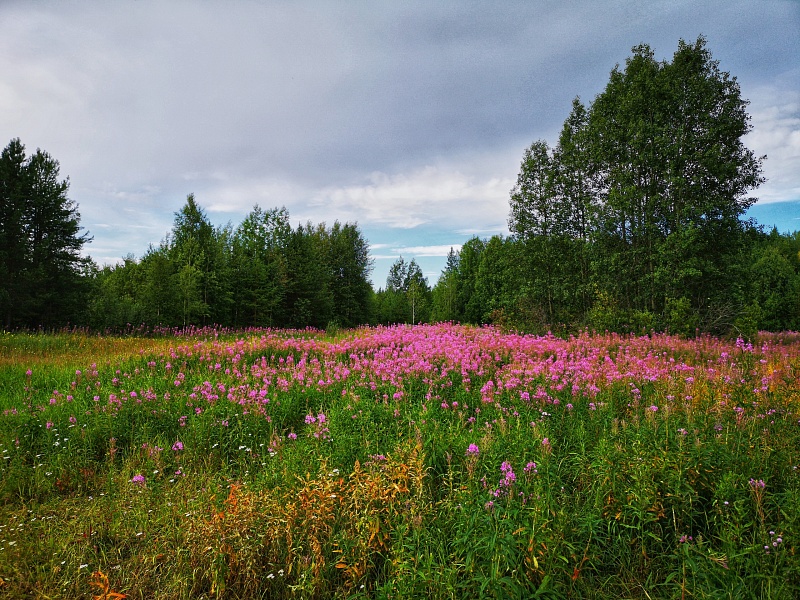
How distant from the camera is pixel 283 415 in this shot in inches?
215

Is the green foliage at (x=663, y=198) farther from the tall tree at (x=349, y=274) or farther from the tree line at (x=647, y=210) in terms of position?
the tall tree at (x=349, y=274)

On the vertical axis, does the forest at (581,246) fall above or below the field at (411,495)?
above

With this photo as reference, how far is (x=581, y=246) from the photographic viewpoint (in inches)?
799

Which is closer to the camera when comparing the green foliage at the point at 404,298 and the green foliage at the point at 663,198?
the green foliage at the point at 663,198

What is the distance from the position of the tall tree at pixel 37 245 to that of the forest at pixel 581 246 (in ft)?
0.21

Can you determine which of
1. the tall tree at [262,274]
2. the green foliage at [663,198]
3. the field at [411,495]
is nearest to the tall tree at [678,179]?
the green foliage at [663,198]

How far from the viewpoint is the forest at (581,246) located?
14922 millimetres

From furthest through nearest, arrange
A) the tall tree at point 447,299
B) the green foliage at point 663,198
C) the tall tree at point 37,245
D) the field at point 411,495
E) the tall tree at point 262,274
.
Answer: the tall tree at point 447,299 < the tall tree at point 262,274 < the tall tree at point 37,245 < the green foliage at point 663,198 < the field at point 411,495

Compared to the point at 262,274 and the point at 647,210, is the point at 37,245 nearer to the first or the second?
the point at 262,274

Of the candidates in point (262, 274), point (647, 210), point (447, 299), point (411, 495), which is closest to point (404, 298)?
point (447, 299)

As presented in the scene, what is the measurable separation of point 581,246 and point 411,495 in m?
20.1

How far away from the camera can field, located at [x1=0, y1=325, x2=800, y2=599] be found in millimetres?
2402

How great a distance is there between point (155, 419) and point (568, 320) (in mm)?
18191

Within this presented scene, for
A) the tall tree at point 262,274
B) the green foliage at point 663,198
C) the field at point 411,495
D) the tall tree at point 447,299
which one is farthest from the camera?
the tall tree at point 447,299
